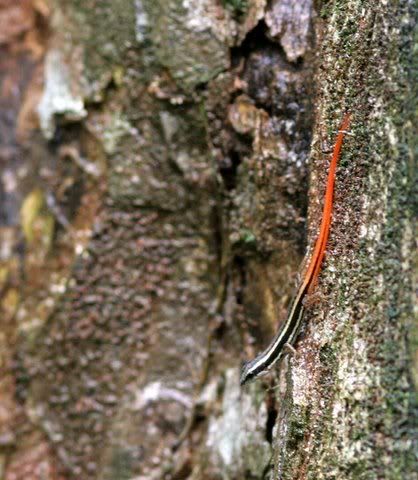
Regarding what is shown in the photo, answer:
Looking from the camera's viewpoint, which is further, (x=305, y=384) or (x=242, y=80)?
(x=242, y=80)

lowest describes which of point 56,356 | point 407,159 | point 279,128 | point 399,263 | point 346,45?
point 56,356

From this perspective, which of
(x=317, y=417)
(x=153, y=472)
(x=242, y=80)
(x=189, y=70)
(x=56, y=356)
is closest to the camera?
(x=317, y=417)

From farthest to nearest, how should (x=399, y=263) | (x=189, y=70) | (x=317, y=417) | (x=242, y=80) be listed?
(x=189, y=70) < (x=242, y=80) < (x=317, y=417) < (x=399, y=263)

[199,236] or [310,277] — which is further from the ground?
[199,236]

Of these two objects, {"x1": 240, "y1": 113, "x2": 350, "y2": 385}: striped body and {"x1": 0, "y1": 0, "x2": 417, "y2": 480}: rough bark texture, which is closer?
{"x1": 0, "y1": 0, "x2": 417, "y2": 480}: rough bark texture

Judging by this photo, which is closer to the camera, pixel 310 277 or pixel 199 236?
pixel 310 277

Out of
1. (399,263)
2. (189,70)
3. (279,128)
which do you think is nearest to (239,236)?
(279,128)

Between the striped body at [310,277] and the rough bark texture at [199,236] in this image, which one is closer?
the rough bark texture at [199,236]

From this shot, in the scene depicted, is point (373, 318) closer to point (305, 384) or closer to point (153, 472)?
point (305, 384)
